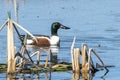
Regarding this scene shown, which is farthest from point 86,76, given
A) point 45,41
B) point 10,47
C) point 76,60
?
point 45,41

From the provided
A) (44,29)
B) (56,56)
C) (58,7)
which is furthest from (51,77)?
(58,7)

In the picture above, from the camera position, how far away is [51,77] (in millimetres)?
14445

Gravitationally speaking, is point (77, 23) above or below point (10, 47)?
above

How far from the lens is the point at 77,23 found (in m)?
25.7

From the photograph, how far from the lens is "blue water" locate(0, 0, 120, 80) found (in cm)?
1734

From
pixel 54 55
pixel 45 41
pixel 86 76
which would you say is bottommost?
pixel 86 76

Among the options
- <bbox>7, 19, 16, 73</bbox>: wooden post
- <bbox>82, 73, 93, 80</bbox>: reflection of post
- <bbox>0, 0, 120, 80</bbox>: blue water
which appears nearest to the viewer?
<bbox>7, 19, 16, 73</bbox>: wooden post

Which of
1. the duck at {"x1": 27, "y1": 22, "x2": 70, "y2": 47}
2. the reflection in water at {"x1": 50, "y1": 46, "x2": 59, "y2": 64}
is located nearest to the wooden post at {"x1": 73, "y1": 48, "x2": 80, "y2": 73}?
the reflection in water at {"x1": 50, "y1": 46, "x2": 59, "y2": 64}

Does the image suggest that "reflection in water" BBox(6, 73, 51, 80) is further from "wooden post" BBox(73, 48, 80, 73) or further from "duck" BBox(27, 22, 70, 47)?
"duck" BBox(27, 22, 70, 47)

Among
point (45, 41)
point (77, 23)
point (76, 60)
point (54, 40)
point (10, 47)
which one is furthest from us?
point (77, 23)

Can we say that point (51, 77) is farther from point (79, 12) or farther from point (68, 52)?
point (79, 12)

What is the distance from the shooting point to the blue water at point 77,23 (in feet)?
56.9

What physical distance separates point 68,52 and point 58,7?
13.5m

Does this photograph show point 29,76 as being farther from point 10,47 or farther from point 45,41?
point 45,41
